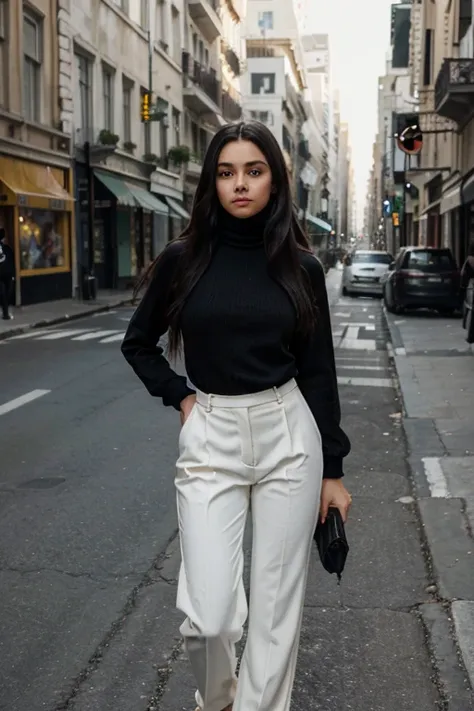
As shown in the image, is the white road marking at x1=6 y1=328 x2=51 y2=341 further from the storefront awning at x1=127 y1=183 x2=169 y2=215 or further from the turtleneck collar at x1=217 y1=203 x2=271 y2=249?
the turtleneck collar at x1=217 y1=203 x2=271 y2=249

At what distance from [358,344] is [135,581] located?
1283 cm

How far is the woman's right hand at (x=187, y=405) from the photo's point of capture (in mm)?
2867

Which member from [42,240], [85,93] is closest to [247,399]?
[42,240]

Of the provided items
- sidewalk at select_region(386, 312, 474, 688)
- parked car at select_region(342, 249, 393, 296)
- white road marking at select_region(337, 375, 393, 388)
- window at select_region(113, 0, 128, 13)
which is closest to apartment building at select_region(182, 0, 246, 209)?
window at select_region(113, 0, 128, 13)


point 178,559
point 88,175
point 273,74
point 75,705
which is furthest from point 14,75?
point 273,74

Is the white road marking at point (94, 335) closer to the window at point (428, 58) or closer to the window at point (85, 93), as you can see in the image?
the window at point (85, 93)

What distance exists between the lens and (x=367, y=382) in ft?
40.6

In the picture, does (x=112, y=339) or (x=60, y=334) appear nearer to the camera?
(x=112, y=339)

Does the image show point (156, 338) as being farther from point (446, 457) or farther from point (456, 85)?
point (456, 85)

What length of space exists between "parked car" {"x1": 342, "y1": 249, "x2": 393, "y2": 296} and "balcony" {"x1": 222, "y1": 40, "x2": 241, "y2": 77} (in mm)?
23747

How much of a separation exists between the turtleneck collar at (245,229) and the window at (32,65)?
2368 cm

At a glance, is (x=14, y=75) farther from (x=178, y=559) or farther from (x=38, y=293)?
(x=178, y=559)

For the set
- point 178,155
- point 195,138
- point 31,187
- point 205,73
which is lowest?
point 31,187

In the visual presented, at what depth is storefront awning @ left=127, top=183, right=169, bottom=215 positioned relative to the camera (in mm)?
32844
